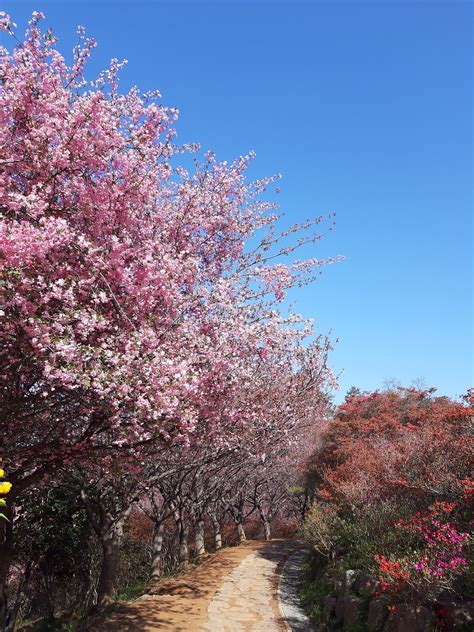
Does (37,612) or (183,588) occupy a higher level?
(183,588)

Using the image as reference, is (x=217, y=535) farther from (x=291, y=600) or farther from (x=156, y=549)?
(x=291, y=600)

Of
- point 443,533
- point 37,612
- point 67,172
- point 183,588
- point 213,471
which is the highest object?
point 67,172

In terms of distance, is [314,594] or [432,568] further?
[314,594]

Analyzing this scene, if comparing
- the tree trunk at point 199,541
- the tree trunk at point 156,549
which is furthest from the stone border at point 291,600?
the tree trunk at point 156,549

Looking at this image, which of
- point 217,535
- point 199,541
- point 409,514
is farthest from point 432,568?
point 217,535

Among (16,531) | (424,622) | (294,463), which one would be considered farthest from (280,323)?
(294,463)

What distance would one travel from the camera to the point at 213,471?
648 inches

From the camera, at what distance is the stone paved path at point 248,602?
10.5 meters

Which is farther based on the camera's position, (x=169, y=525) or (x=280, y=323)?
(x=169, y=525)

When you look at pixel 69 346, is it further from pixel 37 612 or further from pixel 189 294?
pixel 37 612

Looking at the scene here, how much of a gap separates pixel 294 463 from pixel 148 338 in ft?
85.7

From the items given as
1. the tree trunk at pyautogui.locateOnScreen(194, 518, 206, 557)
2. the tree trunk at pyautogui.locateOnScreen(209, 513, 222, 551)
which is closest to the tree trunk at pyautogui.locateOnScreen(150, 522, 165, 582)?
the tree trunk at pyautogui.locateOnScreen(194, 518, 206, 557)

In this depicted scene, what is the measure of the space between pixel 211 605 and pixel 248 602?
1324mm

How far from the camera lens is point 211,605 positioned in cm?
1189
